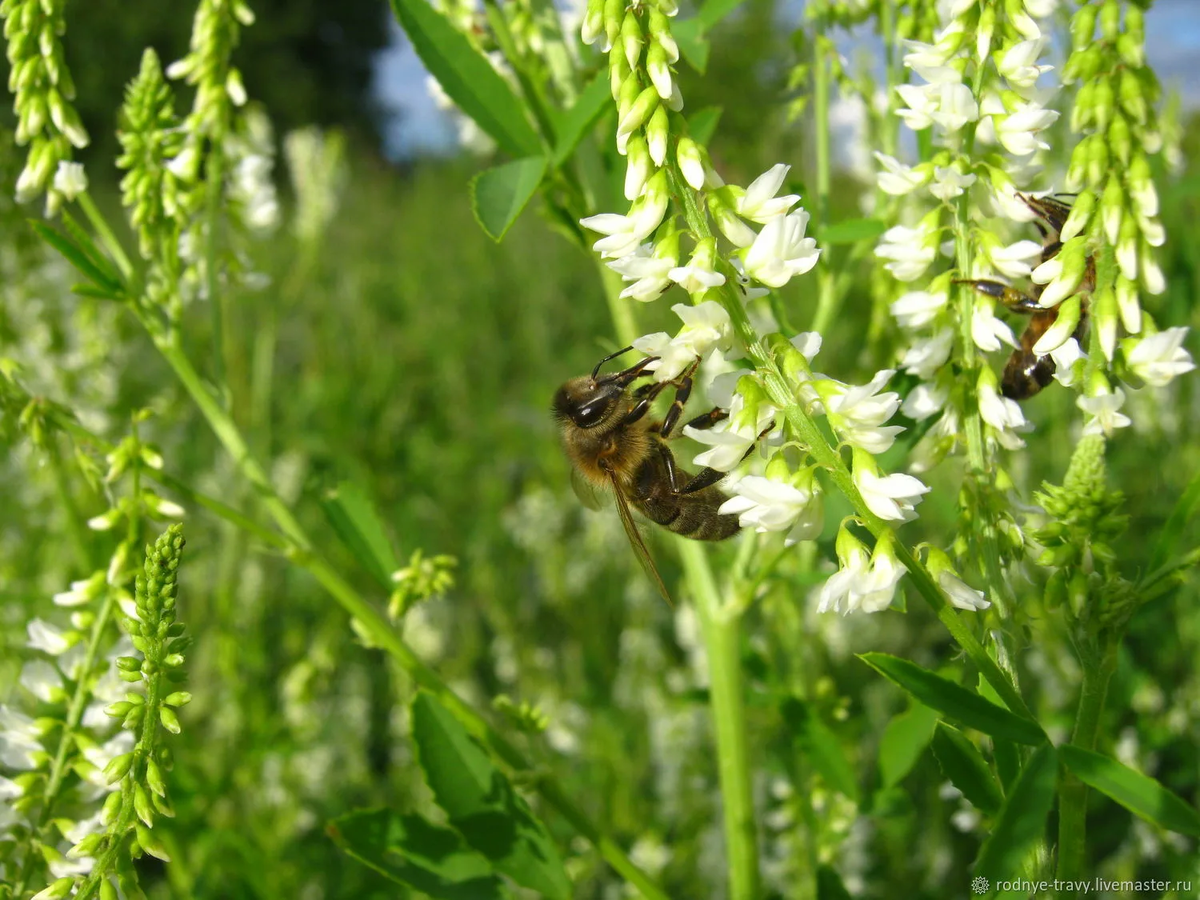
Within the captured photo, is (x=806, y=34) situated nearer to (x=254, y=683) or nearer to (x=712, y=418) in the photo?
(x=712, y=418)

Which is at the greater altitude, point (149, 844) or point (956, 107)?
point (956, 107)

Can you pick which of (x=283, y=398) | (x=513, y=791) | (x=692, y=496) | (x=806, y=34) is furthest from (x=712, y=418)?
(x=283, y=398)

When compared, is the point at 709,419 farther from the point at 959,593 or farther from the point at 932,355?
the point at 959,593

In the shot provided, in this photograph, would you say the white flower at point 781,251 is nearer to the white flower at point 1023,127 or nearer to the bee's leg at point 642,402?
the white flower at point 1023,127

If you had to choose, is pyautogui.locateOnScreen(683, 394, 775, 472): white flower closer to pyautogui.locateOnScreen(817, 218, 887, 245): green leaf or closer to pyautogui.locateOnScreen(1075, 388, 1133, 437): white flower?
pyautogui.locateOnScreen(1075, 388, 1133, 437): white flower

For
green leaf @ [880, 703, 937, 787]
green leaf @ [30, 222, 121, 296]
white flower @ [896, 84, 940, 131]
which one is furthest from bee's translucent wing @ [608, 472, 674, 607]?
green leaf @ [30, 222, 121, 296]

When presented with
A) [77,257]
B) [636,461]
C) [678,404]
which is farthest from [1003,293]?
[77,257]
